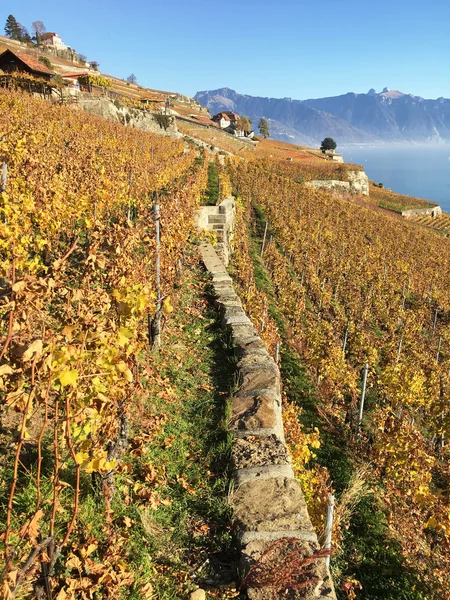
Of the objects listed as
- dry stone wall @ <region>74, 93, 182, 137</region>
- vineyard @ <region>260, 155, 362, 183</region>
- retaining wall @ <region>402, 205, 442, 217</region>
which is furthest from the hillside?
retaining wall @ <region>402, 205, 442, 217</region>

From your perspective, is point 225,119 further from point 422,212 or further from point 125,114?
point 125,114

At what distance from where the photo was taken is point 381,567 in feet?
19.3

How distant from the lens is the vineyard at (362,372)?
630 cm

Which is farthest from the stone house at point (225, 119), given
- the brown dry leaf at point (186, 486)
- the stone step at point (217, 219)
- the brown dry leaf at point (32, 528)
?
the brown dry leaf at point (32, 528)

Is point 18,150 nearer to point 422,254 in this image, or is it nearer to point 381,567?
point 381,567

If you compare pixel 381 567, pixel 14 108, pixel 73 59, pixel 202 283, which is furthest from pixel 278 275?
pixel 73 59

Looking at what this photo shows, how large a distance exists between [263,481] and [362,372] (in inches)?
537

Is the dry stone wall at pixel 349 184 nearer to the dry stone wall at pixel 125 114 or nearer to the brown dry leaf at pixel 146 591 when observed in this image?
the dry stone wall at pixel 125 114

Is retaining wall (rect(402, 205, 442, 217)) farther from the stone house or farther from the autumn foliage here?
the autumn foliage

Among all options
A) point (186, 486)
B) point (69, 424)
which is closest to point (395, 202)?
point (186, 486)

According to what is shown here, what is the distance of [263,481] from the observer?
4027 mm

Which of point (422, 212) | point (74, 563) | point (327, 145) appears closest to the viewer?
point (74, 563)

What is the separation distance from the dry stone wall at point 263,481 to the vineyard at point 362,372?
60.5 inches

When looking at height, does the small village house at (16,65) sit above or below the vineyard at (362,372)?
above
